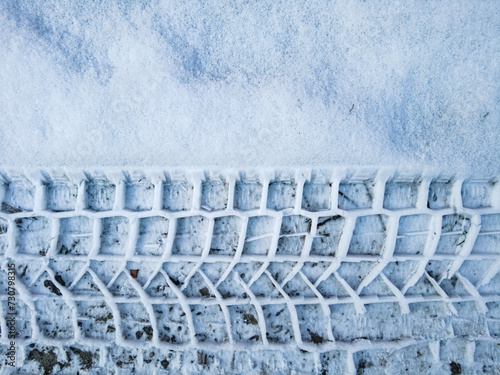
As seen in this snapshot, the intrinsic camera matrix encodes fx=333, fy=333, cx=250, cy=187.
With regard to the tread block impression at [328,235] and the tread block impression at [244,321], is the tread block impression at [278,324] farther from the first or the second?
the tread block impression at [328,235]

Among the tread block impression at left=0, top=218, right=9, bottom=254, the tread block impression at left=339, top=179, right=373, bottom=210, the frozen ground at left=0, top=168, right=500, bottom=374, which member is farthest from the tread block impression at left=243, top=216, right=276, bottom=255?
the tread block impression at left=0, top=218, right=9, bottom=254

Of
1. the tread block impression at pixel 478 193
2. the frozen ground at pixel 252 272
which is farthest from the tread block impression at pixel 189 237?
the tread block impression at pixel 478 193

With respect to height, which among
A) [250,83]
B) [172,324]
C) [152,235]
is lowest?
[172,324]

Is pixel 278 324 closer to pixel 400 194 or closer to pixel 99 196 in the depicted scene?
pixel 400 194

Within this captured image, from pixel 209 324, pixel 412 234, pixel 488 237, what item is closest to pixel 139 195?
pixel 209 324

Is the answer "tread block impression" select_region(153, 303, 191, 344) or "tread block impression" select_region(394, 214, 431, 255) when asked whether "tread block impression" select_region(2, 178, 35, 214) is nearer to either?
"tread block impression" select_region(153, 303, 191, 344)

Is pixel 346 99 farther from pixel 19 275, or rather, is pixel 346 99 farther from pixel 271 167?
pixel 19 275
